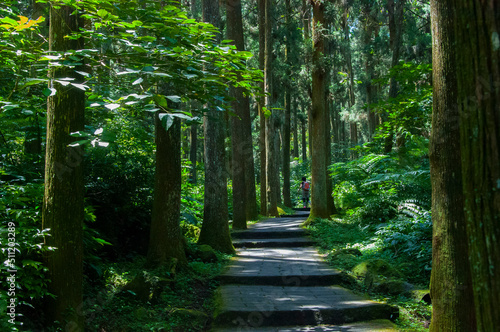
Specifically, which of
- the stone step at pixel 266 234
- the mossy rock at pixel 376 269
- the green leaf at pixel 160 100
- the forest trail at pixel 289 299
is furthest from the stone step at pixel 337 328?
the stone step at pixel 266 234

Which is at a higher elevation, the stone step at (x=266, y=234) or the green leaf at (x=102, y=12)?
the green leaf at (x=102, y=12)

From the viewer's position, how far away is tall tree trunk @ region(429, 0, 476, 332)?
163 inches

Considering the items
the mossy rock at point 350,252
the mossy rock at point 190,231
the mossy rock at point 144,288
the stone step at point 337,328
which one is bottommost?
the stone step at point 337,328

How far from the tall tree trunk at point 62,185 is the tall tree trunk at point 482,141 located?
3.88 m

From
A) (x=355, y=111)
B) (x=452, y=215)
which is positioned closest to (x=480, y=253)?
(x=452, y=215)

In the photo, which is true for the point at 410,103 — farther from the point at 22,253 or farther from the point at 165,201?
the point at 22,253

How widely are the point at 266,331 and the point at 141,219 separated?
4.21m

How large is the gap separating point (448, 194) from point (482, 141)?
2.22 m

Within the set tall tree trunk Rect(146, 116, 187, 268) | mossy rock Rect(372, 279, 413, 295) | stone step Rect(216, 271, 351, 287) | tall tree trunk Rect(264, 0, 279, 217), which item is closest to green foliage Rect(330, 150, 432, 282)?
mossy rock Rect(372, 279, 413, 295)

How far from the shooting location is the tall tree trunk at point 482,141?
2.11 meters

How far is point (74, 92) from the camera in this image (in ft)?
14.5

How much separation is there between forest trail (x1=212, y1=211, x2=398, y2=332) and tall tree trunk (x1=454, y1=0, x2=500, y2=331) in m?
3.62

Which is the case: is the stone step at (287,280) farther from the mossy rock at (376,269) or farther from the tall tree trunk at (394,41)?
the tall tree trunk at (394,41)

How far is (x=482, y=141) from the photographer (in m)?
2.19
